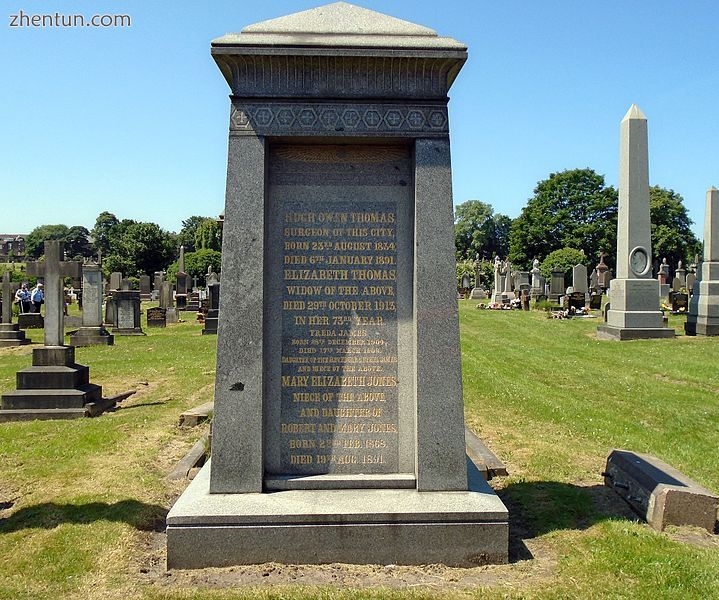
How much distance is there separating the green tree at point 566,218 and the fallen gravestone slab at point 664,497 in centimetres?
5932

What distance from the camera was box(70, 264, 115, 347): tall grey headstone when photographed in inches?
710

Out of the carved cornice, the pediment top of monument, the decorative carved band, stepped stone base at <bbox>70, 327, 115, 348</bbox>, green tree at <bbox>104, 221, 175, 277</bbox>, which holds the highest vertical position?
green tree at <bbox>104, 221, 175, 277</bbox>

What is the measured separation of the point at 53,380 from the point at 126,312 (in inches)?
476

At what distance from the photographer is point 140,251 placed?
71438 mm

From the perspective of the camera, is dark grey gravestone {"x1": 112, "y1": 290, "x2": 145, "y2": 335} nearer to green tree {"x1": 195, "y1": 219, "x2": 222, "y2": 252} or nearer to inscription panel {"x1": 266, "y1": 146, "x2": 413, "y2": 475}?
inscription panel {"x1": 266, "y1": 146, "x2": 413, "y2": 475}

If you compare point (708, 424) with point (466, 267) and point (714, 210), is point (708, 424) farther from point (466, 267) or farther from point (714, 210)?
point (466, 267)

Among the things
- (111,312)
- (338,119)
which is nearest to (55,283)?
(338,119)

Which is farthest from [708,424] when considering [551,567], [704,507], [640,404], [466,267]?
[466,267]

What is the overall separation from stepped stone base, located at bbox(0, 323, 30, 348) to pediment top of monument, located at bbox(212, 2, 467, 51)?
18.3m

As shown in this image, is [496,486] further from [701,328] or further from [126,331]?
[126,331]

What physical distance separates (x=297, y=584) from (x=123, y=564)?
1265 millimetres

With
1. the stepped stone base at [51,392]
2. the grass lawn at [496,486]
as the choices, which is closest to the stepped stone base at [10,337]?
the grass lawn at [496,486]

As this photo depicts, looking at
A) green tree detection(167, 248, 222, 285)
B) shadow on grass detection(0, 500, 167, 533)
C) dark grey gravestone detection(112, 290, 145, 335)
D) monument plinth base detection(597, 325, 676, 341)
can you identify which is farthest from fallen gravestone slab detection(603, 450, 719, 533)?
green tree detection(167, 248, 222, 285)

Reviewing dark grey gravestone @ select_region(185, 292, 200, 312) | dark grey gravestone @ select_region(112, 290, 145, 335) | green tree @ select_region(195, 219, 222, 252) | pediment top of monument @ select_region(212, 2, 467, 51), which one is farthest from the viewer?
green tree @ select_region(195, 219, 222, 252)
